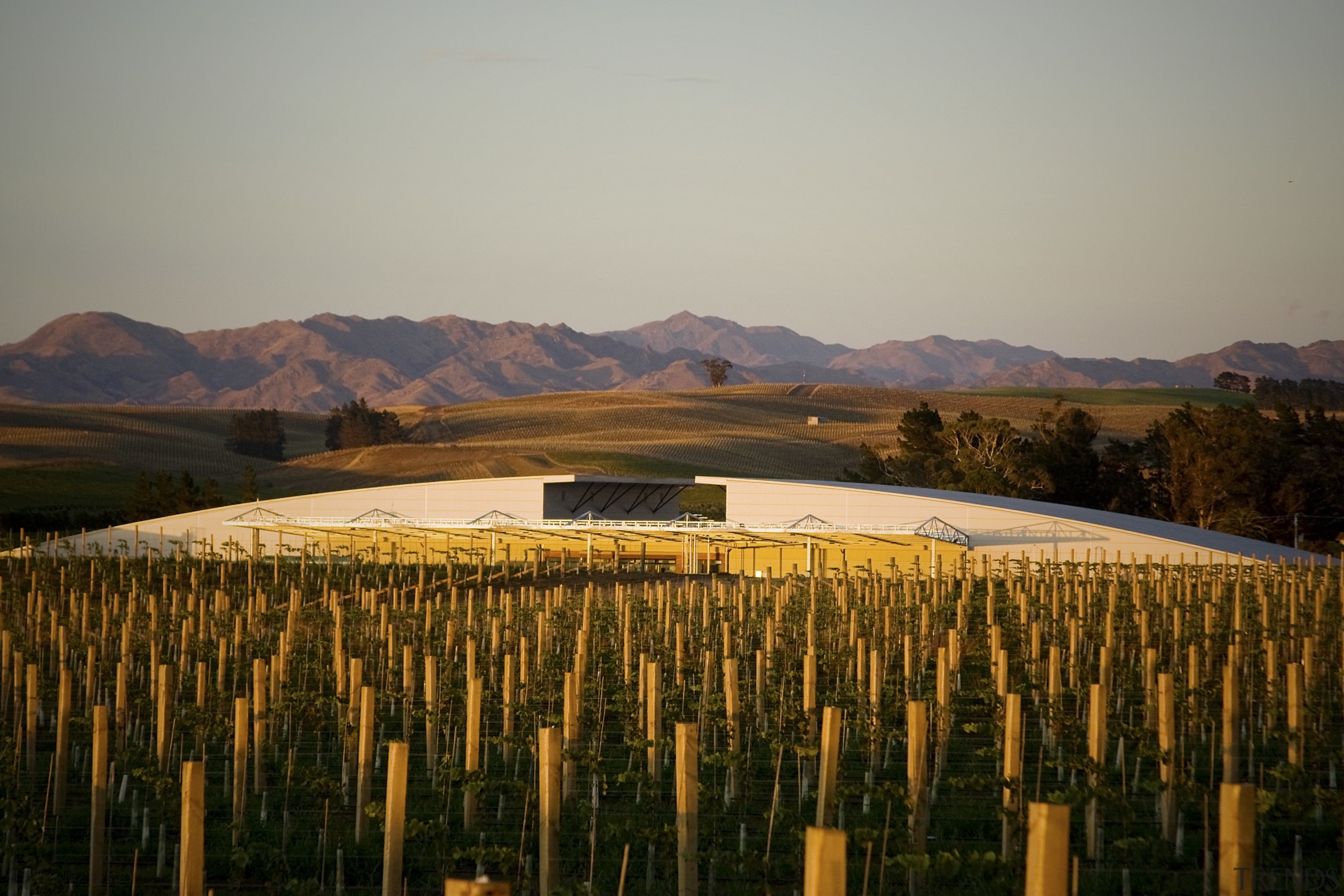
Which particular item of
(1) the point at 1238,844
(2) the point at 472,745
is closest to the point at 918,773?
(2) the point at 472,745

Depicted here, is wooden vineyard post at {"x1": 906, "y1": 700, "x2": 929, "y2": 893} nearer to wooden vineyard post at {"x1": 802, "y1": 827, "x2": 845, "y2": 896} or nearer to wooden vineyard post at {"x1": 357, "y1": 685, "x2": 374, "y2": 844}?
wooden vineyard post at {"x1": 357, "y1": 685, "x2": 374, "y2": 844}

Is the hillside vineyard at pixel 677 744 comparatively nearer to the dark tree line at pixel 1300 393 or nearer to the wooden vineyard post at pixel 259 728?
the wooden vineyard post at pixel 259 728

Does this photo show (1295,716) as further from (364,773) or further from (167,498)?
(167,498)

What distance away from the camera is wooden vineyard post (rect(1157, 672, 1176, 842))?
985cm

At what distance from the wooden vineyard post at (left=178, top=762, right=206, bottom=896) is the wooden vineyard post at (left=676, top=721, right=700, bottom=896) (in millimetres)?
2439

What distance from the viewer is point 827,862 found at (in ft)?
15.0

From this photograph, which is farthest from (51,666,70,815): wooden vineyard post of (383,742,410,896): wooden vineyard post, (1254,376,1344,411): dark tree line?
(1254,376,1344,411): dark tree line

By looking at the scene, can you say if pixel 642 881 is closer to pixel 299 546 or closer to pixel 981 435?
pixel 299 546

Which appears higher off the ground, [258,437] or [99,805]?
[258,437]

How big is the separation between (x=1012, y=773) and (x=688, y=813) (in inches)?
120

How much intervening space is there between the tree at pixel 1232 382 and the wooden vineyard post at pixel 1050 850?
166000 mm

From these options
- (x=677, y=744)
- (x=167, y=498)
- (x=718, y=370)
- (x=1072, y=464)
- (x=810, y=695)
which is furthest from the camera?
(x=718, y=370)

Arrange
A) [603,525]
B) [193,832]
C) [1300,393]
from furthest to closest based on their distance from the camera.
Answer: [1300,393]
[603,525]
[193,832]

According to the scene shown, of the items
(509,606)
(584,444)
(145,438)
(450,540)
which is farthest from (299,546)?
(145,438)
